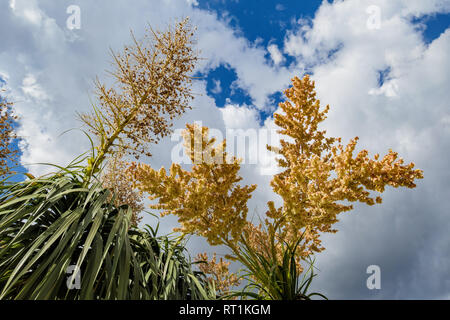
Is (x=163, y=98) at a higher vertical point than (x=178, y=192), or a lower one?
higher

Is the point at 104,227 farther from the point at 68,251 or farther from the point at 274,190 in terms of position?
the point at 274,190

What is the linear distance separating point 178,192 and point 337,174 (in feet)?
4.37

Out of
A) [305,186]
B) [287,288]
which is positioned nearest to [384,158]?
[305,186]

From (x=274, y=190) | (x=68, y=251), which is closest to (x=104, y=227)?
(x=68, y=251)

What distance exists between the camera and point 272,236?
2.50m

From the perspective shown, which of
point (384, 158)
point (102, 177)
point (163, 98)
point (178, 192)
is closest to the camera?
point (384, 158)

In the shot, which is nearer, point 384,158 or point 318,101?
point 384,158

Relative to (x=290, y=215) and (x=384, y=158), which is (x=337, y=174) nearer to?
(x=384, y=158)

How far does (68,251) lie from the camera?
1.85 m

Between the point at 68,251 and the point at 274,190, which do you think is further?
the point at 274,190

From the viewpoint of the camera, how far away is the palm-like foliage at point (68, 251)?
1781mm

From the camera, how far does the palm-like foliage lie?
70.1 inches

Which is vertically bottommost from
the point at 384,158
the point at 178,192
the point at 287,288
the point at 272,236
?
the point at 287,288
